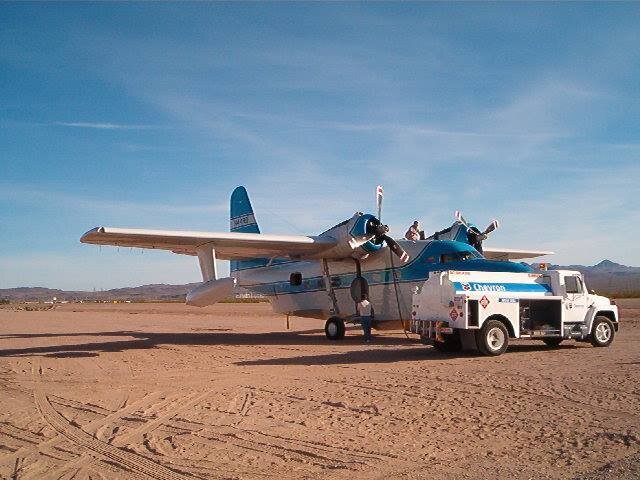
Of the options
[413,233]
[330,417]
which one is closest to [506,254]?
[413,233]

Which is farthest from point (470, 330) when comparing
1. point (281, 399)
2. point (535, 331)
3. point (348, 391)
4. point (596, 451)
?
point (596, 451)

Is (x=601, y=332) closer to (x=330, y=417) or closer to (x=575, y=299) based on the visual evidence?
(x=575, y=299)

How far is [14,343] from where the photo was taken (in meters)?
21.8

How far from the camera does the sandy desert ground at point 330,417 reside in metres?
5.91

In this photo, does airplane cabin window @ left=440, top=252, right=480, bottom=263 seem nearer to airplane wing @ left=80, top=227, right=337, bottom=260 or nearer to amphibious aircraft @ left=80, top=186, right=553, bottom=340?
amphibious aircraft @ left=80, top=186, right=553, bottom=340

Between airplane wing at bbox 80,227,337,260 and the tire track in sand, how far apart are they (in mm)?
8157

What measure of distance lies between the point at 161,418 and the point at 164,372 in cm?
505

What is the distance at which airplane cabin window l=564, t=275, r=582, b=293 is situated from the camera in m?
15.3

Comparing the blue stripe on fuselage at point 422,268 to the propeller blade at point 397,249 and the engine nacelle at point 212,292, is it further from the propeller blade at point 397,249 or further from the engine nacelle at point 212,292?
the engine nacelle at point 212,292

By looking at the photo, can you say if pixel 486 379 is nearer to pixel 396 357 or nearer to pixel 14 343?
pixel 396 357

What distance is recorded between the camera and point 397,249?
65.9 ft

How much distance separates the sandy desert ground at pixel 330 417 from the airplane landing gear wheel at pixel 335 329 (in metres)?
6.71

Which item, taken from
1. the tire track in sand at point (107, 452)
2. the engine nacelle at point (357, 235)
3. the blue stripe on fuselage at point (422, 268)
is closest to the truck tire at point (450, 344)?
the blue stripe on fuselage at point (422, 268)

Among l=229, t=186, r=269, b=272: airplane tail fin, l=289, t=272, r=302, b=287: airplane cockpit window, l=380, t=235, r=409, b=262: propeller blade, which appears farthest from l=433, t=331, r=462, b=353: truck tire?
l=229, t=186, r=269, b=272: airplane tail fin
